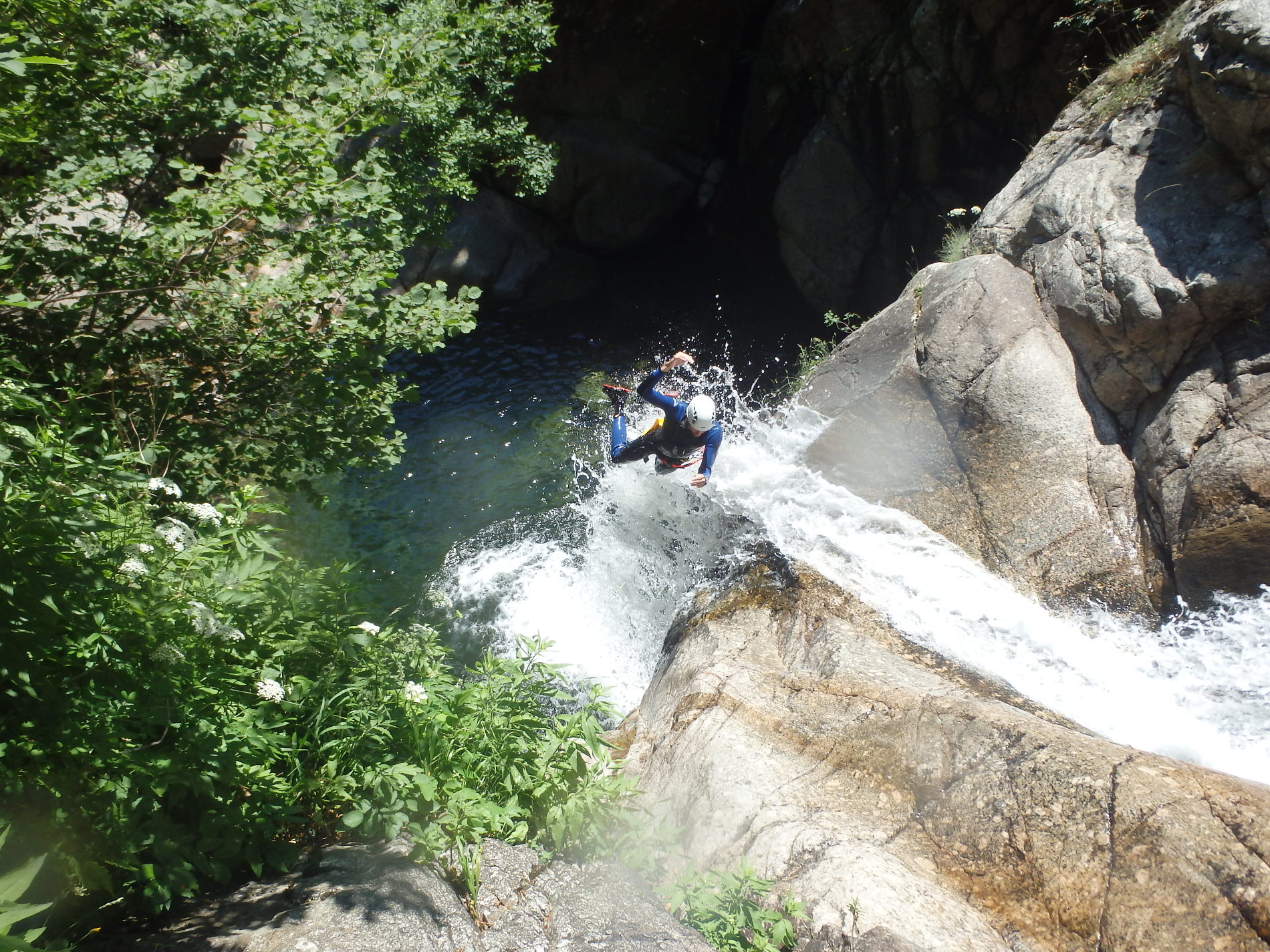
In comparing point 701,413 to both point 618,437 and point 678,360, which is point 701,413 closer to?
point 678,360

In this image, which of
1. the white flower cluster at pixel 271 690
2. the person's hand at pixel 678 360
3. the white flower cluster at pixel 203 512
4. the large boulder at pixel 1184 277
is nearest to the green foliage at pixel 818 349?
the person's hand at pixel 678 360

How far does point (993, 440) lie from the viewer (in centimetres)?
709

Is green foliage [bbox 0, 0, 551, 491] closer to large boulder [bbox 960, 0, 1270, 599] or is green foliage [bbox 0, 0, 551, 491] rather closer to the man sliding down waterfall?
Result: the man sliding down waterfall

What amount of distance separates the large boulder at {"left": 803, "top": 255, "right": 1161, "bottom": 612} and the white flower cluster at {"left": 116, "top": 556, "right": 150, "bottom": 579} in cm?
643

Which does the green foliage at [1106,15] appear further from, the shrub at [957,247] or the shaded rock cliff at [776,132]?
the shrub at [957,247]

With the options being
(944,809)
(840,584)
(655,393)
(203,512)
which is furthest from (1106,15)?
(203,512)

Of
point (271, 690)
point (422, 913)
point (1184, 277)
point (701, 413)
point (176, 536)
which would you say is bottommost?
point (701, 413)

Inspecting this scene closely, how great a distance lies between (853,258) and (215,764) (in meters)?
13.5

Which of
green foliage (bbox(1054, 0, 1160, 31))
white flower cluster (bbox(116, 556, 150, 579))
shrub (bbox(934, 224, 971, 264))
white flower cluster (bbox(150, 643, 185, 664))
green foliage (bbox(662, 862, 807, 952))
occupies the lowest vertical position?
green foliage (bbox(662, 862, 807, 952))

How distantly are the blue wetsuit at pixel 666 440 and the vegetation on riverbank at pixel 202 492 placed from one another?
11.6 feet

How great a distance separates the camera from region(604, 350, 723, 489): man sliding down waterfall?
7.53 m

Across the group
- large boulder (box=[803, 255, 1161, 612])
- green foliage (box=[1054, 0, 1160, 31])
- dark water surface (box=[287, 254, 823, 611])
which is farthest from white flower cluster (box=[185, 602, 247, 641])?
green foliage (box=[1054, 0, 1160, 31])

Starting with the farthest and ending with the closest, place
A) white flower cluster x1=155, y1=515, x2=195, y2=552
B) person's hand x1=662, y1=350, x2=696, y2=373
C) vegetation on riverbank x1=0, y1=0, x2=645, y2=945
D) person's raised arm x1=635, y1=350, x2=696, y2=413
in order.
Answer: person's raised arm x1=635, y1=350, x2=696, y2=413, person's hand x1=662, y1=350, x2=696, y2=373, white flower cluster x1=155, y1=515, x2=195, y2=552, vegetation on riverbank x1=0, y1=0, x2=645, y2=945

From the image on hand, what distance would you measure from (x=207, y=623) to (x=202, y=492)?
122cm
